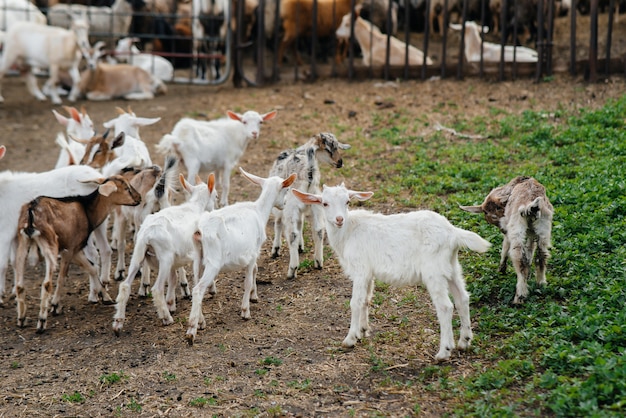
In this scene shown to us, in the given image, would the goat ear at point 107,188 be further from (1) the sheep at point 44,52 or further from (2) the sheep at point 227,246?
(1) the sheep at point 44,52

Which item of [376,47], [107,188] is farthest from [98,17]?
[107,188]

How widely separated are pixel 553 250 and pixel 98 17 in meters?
13.9

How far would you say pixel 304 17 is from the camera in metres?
15.6

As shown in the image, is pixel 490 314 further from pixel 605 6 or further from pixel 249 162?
pixel 605 6

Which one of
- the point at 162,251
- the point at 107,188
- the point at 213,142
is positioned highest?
the point at 213,142

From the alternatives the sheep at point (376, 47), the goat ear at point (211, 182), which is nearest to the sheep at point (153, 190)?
the goat ear at point (211, 182)

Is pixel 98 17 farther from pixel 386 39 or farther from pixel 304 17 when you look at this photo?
pixel 386 39

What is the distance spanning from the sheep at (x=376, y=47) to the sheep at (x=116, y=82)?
3602 mm

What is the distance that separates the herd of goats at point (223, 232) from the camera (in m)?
6.04

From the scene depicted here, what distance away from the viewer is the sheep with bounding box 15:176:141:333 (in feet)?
23.0

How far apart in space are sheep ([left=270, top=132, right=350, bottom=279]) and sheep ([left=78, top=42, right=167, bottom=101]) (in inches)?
292

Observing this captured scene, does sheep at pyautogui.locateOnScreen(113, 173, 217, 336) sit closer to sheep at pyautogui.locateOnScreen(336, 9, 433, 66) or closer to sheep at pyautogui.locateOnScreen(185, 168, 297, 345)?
sheep at pyautogui.locateOnScreen(185, 168, 297, 345)

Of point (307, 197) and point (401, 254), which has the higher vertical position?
point (307, 197)

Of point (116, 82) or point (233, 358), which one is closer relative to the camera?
point (233, 358)
